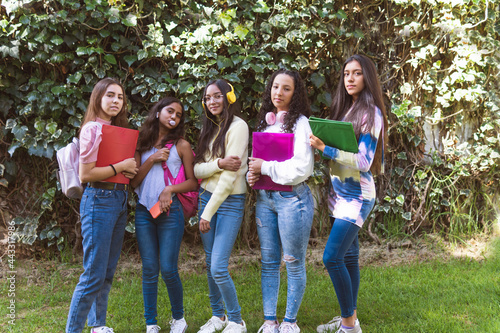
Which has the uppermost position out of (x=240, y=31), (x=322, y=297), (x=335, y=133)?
(x=240, y=31)

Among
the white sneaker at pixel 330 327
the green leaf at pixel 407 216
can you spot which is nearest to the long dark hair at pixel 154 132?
the white sneaker at pixel 330 327

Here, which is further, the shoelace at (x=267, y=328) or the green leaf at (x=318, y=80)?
the green leaf at (x=318, y=80)

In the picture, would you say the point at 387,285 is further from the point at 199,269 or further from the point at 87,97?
the point at 87,97

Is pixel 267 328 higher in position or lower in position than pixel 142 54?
lower

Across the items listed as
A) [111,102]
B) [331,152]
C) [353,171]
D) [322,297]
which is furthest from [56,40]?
[322,297]

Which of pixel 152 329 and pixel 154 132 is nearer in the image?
pixel 152 329

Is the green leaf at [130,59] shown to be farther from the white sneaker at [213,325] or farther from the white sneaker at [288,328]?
the white sneaker at [288,328]

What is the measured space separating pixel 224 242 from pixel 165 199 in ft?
1.45

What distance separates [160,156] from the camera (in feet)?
8.98

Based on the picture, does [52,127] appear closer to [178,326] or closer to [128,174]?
[128,174]

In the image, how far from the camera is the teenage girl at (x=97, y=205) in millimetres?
2490

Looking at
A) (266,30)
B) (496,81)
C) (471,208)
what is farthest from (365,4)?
(471,208)

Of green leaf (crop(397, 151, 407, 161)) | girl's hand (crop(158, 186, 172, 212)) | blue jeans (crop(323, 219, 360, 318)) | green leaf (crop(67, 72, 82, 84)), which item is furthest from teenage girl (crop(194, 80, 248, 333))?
green leaf (crop(397, 151, 407, 161))

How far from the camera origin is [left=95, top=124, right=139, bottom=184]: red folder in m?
2.56
